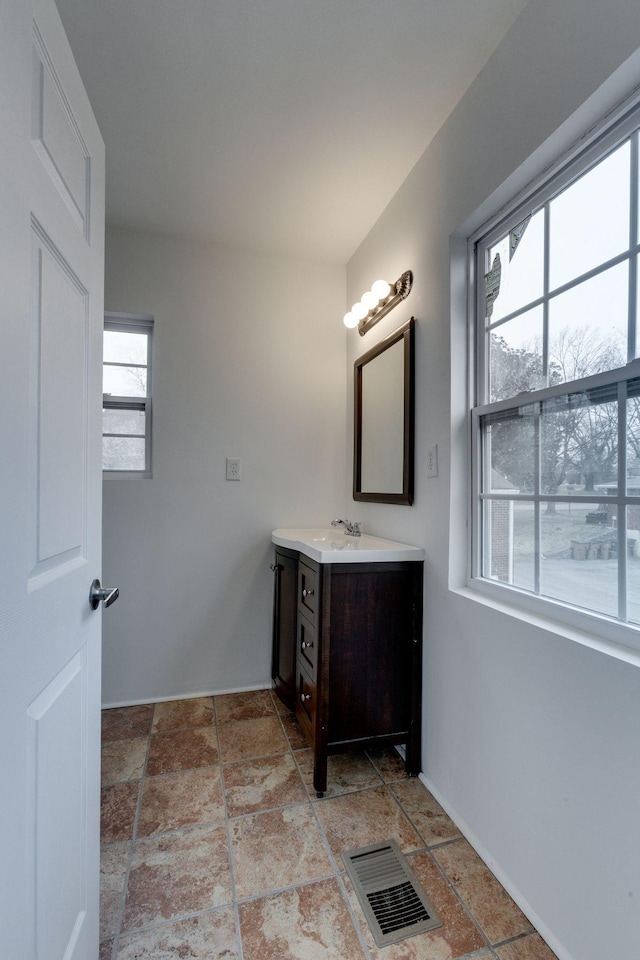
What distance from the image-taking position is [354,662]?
166cm

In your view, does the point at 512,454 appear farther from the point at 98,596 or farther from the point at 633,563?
the point at 98,596

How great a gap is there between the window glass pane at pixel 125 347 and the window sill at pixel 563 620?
2.00 meters

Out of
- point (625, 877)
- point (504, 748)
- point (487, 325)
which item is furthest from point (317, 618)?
point (487, 325)

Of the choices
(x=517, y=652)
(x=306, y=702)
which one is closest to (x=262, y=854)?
(x=306, y=702)

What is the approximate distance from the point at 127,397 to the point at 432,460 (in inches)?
64.6

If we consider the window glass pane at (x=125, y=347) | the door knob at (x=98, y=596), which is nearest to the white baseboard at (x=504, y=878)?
the door knob at (x=98, y=596)

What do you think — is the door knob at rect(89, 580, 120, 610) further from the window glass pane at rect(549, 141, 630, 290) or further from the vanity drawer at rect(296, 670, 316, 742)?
the window glass pane at rect(549, 141, 630, 290)

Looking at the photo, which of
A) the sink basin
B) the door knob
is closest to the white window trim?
the sink basin

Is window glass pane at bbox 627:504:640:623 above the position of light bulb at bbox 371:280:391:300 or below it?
below

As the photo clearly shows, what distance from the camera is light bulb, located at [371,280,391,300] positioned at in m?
2.00

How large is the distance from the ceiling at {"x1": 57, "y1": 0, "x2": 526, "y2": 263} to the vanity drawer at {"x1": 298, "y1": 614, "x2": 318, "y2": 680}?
188 cm

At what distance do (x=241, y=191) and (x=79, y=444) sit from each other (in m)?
1.64

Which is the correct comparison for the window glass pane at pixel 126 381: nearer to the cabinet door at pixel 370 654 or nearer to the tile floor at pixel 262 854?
the cabinet door at pixel 370 654

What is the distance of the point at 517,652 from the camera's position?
1.21 metres
